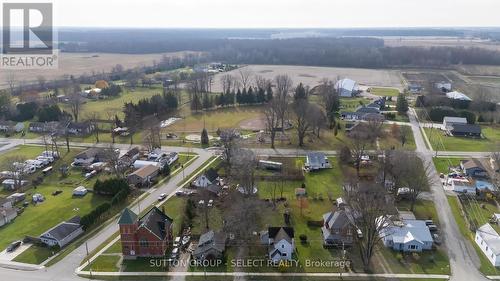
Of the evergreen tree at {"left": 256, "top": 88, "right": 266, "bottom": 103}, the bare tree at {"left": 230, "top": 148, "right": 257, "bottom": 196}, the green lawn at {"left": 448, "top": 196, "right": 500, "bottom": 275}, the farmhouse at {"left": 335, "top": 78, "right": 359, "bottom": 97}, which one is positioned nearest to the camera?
the green lawn at {"left": 448, "top": 196, "right": 500, "bottom": 275}

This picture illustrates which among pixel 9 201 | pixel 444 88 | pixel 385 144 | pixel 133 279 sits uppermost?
pixel 444 88

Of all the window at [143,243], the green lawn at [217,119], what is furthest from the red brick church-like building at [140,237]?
Answer: the green lawn at [217,119]

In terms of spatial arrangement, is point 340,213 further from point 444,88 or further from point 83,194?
point 444,88

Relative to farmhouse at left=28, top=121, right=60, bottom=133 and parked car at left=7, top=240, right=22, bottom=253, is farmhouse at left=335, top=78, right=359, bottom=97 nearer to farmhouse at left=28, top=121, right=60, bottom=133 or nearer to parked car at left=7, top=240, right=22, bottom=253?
farmhouse at left=28, top=121, right=60, bottom=133

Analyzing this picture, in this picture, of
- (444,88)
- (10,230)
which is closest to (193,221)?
(10,230)

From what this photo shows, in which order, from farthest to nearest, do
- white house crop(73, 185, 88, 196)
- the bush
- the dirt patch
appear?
the dirt patch, white house crop(73, 185, 88, 196), the bush

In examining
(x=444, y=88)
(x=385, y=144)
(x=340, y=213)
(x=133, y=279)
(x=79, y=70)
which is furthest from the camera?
(x=79, y=70)

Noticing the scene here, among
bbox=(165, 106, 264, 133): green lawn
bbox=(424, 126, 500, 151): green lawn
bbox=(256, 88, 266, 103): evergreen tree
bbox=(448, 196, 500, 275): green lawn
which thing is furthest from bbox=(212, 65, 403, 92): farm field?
bbox=(448, 196, 500, 275): green lawn
